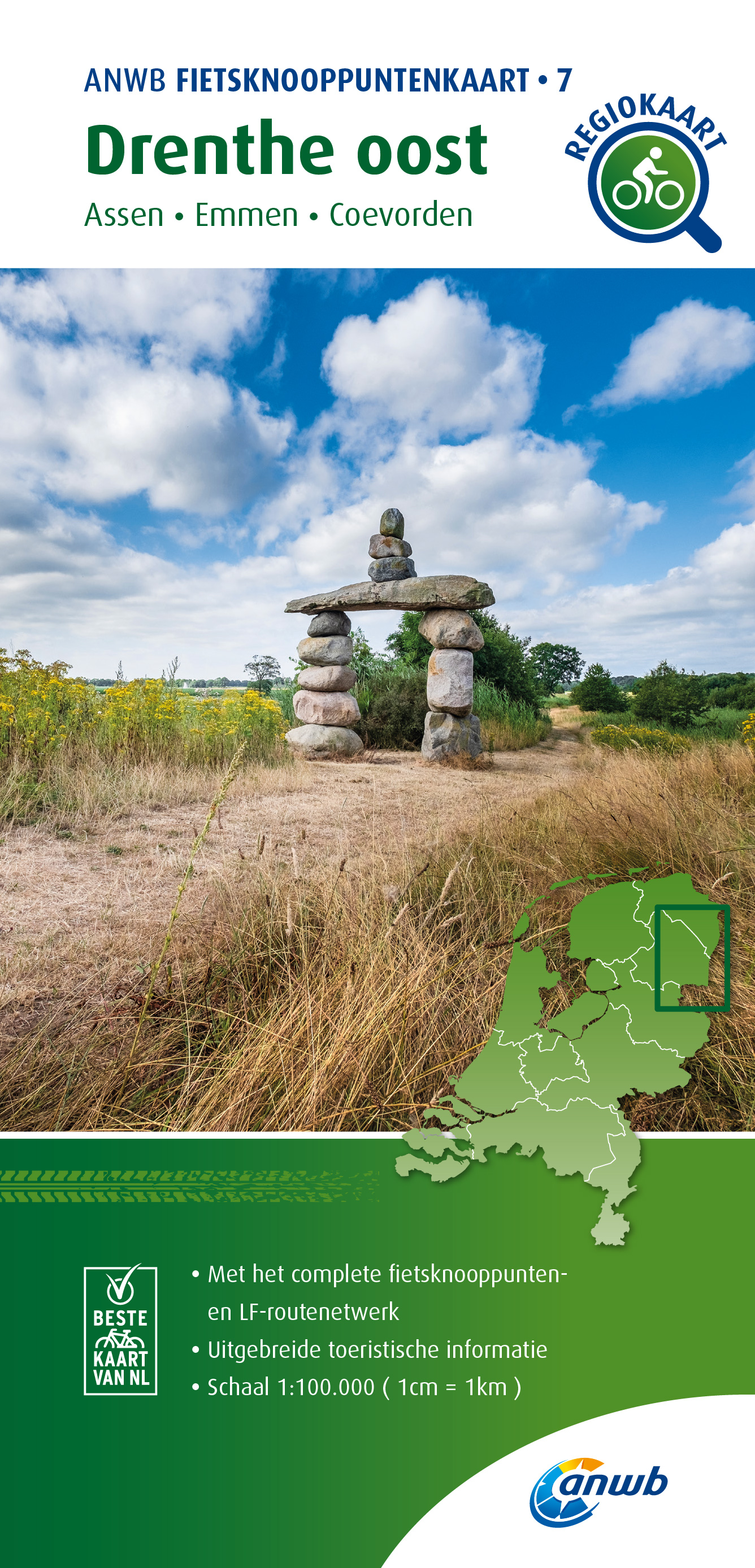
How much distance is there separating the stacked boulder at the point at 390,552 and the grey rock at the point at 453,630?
0.75 m

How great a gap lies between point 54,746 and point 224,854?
322 centimetres

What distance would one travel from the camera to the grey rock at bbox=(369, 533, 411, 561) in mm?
9453

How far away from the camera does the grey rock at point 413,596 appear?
8805 mm

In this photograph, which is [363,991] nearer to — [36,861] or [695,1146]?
[695,1146]

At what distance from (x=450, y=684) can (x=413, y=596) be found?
50.5 inches

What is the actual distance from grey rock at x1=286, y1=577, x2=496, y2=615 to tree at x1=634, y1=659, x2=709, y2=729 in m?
2.39

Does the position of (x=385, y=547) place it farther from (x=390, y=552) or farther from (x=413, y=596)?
(x=413, y=596)

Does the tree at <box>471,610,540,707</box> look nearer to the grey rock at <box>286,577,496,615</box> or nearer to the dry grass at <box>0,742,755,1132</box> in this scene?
the grey rock at <box>286,577,496,615</box>

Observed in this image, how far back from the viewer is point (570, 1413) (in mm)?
938

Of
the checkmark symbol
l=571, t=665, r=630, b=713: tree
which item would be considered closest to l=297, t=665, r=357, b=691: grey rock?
l=571, t=665, r=630, b=713: tree

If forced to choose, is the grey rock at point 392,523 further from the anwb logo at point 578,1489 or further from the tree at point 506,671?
the anwb logo at point 578,1489

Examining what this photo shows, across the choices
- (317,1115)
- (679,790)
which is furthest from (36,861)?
(679,790)
